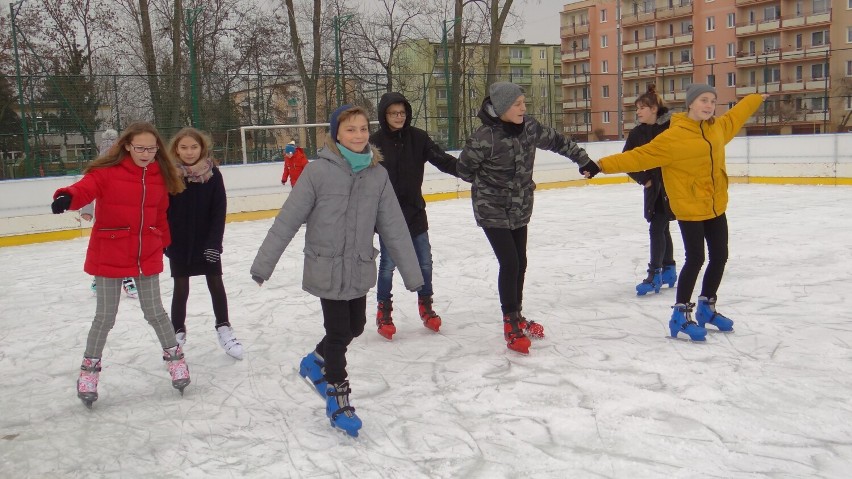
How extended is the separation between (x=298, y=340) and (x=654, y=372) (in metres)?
1.94

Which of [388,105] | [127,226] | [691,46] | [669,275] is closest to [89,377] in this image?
[127,226]

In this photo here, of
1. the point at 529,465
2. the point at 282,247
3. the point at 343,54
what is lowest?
the point at 529,465

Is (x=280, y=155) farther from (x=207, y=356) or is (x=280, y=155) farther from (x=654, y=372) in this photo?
(x=654, y=372)

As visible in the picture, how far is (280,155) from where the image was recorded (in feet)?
41.8

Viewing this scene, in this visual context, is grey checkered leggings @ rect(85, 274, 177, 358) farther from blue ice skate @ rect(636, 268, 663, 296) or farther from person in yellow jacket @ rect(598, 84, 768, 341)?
blue ice skate @ rect(636, 268, 663, 296)

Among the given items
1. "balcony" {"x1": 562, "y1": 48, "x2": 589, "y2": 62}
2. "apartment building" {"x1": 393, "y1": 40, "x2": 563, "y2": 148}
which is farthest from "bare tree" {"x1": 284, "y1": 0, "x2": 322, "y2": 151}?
"balcony" {"x1": 562, "y1": 48, "x2": 589, "y2": 62}

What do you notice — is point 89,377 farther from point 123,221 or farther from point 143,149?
point 143,149

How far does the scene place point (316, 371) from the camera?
3.21 meters

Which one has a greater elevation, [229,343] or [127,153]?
[127,153]

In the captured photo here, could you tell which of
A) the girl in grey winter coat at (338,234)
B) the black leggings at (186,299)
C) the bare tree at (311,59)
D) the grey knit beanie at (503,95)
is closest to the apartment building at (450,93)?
the bare tree at (311,59)

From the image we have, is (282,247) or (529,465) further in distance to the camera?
(282,247)

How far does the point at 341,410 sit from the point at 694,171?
2.09 meters

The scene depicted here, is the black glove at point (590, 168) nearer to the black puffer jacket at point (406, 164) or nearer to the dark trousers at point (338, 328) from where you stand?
the black puffer jacket at point (406, 164)

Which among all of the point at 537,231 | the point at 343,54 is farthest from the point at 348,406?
the point at 343,54
